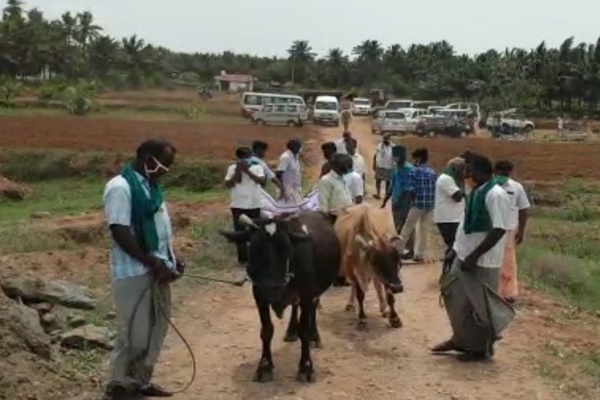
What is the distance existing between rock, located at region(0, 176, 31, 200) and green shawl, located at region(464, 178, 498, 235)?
17.8 meters

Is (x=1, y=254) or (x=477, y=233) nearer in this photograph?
(x=477, y=233)

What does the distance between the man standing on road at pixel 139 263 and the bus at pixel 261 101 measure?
46887mm

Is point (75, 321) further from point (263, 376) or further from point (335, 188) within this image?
point (335, 188)

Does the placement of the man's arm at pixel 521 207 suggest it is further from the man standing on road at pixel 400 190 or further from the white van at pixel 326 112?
the white van at pixel 326 112

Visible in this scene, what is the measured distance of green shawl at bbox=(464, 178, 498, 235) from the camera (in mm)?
8148

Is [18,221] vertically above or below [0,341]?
below

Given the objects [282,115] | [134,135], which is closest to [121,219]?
[134,135]

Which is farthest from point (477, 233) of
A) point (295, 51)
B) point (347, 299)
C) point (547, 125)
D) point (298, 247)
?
point (295, 51)

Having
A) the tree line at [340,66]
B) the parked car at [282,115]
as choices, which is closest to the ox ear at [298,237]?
the parked car at [282,115]

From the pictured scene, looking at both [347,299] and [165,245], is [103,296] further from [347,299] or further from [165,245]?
[165,245]

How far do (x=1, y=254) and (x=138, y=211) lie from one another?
319 inches

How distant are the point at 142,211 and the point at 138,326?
86 centimetres

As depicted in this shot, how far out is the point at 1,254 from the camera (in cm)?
1375

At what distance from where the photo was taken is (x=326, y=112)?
53469 mm
